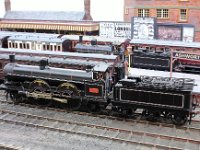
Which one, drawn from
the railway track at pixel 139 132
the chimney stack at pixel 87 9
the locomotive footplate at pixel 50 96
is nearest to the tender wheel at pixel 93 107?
the railway track at pixel 139 132

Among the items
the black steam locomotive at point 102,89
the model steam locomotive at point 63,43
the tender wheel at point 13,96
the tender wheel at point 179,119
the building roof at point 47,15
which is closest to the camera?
the black steam locomotive at point 102,89

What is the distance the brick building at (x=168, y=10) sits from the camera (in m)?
34.1

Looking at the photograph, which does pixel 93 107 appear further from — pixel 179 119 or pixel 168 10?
pixel 168 10

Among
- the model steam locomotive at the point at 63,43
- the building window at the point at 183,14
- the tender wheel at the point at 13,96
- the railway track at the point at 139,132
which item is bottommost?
the railway track at the point at 139,132

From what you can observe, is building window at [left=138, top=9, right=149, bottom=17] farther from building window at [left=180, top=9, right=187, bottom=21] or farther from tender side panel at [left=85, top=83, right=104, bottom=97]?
tender side panel at [left=85, top=83, right=104, bottom=97]

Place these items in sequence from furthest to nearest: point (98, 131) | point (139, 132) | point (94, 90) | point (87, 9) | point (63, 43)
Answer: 1. point (87, 9)
2. point (63, 43)
3. point (94, 90)
4. point (98, 131)
5. point (139, 132)

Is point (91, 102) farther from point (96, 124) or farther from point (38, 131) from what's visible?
point (38, 131)

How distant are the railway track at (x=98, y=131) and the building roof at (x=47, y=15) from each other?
2477 centimetres

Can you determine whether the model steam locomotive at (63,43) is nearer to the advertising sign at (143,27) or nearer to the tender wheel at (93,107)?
the advertising sign at (143,27)

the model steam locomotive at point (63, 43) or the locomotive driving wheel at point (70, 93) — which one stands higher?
the model steam locomotive at point (63, 43)

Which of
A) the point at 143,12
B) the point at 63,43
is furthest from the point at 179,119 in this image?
the point at 143,12

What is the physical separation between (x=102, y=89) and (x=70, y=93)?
2.07 meters

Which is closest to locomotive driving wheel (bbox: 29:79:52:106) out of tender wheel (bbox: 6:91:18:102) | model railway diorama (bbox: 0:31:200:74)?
tender wheel (bbox: 6:91:18:102)

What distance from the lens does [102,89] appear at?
1773 cm
